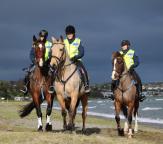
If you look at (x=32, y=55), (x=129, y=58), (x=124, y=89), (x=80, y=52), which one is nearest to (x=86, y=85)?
(x=80, y=52)

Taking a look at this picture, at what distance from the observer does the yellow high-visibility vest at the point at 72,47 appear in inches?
693

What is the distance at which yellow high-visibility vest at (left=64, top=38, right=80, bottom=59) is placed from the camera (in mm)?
17609

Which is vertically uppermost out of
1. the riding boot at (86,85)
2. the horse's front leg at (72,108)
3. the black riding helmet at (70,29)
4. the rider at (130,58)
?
the black riding helmet at (70,29)

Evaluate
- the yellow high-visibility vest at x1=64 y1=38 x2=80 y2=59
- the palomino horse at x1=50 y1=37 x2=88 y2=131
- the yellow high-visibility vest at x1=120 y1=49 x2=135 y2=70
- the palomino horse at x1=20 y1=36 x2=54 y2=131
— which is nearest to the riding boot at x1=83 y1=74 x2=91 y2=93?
the palomino horse at x1=50 y1=37 x2=88 y2=131

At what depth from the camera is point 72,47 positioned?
58.2ft

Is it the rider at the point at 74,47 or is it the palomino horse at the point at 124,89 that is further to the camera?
the palomino horse at the point at 124,89

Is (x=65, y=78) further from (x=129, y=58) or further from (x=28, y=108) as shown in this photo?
(x=28, y=108)

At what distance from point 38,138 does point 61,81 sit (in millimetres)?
2780

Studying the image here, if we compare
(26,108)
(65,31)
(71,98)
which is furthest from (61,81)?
(26,108)

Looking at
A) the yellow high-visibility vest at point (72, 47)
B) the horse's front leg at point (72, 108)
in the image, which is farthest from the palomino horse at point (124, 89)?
the horse's front leg at point (72, 108)

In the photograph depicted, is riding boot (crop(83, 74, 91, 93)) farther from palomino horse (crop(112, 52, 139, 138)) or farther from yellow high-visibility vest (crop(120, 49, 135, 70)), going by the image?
yellow high-visibility vest (crop(120, 49, 135, 70))

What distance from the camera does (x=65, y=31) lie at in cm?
1797

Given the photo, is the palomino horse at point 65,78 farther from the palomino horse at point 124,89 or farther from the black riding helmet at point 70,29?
the palomino horse at point 124,89

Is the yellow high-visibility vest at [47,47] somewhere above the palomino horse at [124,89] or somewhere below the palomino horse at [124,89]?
above
